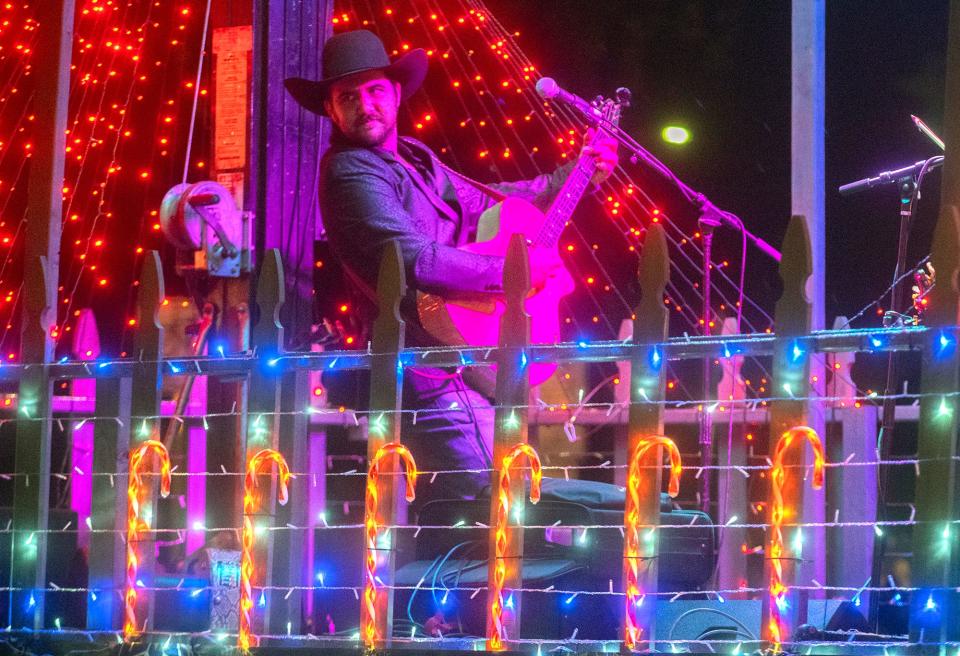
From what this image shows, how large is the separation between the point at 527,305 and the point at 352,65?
1.25 metres

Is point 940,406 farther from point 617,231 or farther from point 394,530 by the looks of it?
point 617,231

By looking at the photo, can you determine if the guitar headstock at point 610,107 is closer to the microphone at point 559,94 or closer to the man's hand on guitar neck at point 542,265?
the microphone at point 559,94

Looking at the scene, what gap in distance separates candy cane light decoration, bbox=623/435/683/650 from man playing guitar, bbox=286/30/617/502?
1.12 meters

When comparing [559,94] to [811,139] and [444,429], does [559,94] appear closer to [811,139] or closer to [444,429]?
[811,139]

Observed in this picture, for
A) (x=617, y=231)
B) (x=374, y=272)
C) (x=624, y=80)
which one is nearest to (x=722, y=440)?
(x=617, y=231)

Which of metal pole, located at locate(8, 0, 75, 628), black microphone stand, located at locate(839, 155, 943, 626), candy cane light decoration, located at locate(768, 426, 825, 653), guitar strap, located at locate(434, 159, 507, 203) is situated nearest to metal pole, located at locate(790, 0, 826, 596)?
black microphone stand, located at locate(839, 155, 943, 626)

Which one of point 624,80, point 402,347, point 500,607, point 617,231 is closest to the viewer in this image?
point 500,607

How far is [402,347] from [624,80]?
11.6 ft

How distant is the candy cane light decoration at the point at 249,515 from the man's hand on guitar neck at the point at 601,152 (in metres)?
2.02

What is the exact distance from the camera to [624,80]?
6863 millimetres

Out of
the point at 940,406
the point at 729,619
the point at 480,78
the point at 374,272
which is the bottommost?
the point at 729,619

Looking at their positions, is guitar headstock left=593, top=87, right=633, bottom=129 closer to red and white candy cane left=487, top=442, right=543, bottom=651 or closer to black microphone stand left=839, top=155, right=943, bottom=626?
black microphone stand left=839, top=155, right=943, bottom=626

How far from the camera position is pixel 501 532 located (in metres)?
3.62

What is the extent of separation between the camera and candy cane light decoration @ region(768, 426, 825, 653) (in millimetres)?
3316
